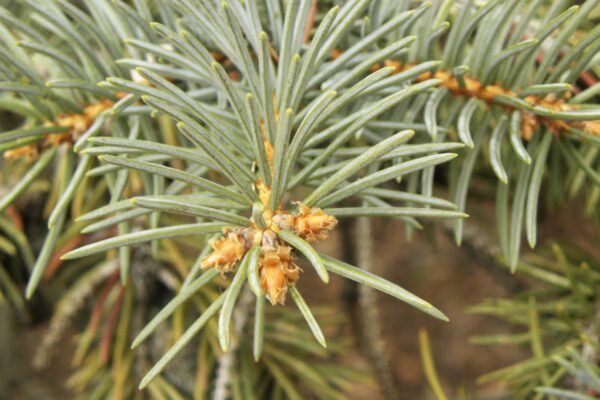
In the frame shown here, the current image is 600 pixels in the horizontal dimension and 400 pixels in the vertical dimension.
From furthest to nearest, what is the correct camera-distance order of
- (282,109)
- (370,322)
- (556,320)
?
(370,322) < (556,320) < (282,109)

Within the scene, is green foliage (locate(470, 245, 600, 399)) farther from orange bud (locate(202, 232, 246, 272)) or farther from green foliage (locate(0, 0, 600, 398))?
orange bud (locate(202, 232, 246, 272))

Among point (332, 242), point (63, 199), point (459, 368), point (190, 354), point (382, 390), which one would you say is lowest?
point (459, 368)

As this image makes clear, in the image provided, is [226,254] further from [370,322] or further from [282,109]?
[370,322]

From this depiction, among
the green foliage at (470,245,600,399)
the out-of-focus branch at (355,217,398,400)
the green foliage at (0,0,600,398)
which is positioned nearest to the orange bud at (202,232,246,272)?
the green foliage at (0,0,600,398)

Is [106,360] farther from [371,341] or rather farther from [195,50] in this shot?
[195,50]

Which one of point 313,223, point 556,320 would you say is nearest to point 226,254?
point 313,223

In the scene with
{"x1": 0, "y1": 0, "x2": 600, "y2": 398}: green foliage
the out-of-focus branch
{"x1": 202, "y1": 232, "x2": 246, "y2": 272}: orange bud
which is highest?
{"x1": 0, "y1": 0, "x2": 600, "y2": 398}: green foliage

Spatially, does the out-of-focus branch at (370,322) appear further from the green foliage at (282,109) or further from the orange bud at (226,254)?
the orange bud at (226,254)

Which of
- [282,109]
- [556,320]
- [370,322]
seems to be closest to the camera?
[282,109]

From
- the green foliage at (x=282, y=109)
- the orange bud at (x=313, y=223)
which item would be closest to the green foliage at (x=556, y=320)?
the green foliage at (x=282, y=109)

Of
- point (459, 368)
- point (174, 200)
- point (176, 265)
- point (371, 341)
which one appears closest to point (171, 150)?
point (174, 200)

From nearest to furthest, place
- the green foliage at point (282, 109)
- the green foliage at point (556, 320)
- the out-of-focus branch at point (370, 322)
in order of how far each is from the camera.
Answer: the green foliage at point (282, 109) → the green foliage at point (556, 320) → the out-of-focus branch at point (370, 322)
